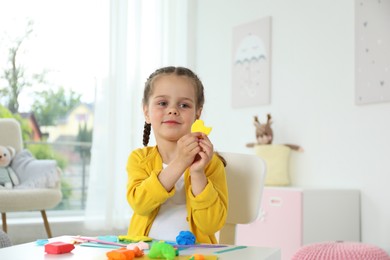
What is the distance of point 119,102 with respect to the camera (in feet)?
12.0

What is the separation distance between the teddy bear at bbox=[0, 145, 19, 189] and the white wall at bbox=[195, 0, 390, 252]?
1.51 m

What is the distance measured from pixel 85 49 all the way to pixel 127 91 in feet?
1.65

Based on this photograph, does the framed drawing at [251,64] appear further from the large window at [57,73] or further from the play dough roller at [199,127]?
the play dough roller at [199,127]

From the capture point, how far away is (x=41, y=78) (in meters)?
3.69

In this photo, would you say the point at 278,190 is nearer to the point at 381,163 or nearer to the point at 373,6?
the point at 381,163

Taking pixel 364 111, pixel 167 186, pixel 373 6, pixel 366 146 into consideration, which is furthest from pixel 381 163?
pixel 167 186

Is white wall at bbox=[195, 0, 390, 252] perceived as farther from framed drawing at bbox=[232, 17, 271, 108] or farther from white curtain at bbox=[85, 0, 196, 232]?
white curtain at bbox=[85, 0, 196, 232]

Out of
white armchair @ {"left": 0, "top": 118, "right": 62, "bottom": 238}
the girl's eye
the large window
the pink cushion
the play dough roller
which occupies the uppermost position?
the large window

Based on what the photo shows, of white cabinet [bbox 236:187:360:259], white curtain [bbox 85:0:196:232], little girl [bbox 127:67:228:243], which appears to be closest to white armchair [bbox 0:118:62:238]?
white curtain [bbox 85:0:196:232]

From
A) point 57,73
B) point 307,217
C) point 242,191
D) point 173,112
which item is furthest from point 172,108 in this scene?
point 57,73

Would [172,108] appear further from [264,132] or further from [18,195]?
[264,132]

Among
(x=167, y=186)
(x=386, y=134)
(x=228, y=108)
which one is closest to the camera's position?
(x=167, y=186)

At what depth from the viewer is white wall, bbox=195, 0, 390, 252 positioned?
2.57m

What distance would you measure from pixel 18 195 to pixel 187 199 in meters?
1.72
